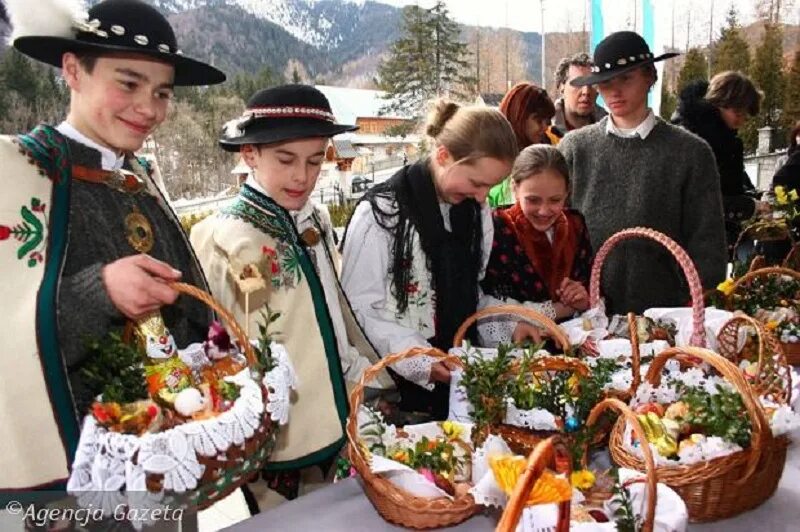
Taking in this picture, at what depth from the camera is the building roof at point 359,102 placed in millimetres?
3746

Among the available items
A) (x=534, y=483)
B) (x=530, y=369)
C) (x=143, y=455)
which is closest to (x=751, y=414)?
(x=530, y=369)

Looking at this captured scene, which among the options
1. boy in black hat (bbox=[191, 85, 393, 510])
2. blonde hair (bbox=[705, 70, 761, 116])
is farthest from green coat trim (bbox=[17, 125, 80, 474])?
blonde hair (bbox=[705, 70, 761, 116])

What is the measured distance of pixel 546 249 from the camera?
213 cm

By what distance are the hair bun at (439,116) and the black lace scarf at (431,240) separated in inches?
3.7

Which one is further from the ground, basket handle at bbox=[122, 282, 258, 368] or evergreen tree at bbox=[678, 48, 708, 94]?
evergreen tree at bbox=[678, 48, 708, 94]

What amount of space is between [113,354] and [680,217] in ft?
6.57

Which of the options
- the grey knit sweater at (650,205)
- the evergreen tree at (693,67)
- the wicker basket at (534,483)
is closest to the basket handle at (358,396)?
the wicker basket at (534,483)

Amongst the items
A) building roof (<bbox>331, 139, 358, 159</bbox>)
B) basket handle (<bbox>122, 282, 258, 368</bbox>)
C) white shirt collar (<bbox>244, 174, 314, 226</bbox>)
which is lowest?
basket handle (<bbox>122, 282, 258, 368</bbox>)

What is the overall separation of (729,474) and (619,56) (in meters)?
1.61

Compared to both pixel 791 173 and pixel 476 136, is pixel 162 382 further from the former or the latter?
pixel 791 173

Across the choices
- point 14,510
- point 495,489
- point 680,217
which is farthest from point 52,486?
point 680,217

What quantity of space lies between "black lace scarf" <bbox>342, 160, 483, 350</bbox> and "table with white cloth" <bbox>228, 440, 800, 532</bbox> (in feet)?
2.23

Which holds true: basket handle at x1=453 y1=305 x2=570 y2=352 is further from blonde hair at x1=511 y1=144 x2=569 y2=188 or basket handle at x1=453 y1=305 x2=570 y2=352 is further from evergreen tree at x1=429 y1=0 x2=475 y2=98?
evergreen tree at x1=429 y1=0 x2=475 y2=98

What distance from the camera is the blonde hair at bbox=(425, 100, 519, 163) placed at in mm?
1746
